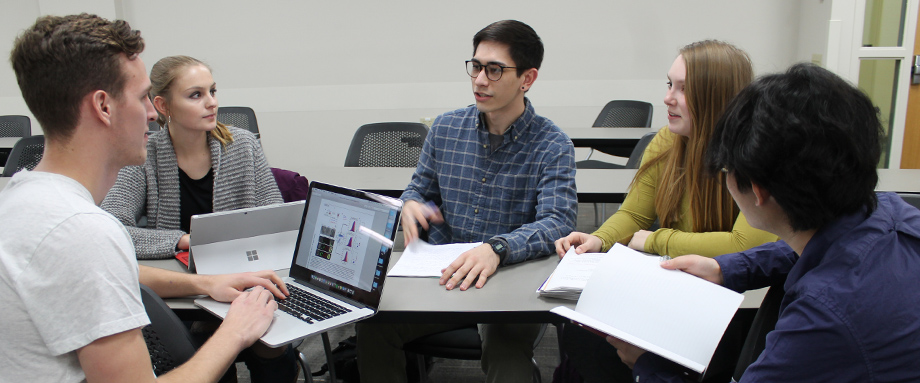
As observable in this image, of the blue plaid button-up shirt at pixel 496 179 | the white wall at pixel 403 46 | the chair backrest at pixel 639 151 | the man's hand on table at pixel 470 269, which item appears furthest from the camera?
the white wall at pixel 403 46

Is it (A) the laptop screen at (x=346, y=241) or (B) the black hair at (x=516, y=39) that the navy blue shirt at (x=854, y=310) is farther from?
(B) the black hair at (x=516, y=39)

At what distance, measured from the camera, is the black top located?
1.89 meters

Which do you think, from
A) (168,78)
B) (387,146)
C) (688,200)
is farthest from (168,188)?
(688,200)

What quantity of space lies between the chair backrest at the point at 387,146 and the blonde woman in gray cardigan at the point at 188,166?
1115 mm

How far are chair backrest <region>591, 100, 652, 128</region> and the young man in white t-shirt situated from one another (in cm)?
391

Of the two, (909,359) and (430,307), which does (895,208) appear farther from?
(430,307)

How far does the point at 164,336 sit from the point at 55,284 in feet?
1.21

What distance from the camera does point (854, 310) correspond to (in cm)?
80

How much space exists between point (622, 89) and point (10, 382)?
5083mm

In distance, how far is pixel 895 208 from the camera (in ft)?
3.07

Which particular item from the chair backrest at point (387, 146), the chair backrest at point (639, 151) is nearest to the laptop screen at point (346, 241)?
the chair backrest at point (387, 146)

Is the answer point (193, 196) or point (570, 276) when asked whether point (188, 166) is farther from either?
point (570, 276)

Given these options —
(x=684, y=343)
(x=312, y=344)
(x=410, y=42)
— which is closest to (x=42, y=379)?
(x=684, y=343)

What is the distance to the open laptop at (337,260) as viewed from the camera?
1.30 meters
